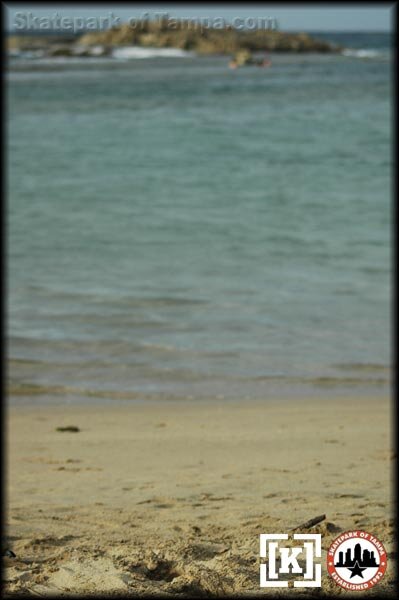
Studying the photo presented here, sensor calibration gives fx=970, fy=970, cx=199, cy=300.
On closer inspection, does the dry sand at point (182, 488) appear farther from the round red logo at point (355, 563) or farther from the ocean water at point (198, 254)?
the ocean water at point (198, 254)

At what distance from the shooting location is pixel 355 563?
3.26 meters

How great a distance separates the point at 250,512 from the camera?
14.1ft

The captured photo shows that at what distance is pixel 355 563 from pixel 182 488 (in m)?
1.64

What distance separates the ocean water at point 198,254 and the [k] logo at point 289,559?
3349 millimetres

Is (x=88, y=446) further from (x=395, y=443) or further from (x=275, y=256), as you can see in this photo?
(x=275, y=256)

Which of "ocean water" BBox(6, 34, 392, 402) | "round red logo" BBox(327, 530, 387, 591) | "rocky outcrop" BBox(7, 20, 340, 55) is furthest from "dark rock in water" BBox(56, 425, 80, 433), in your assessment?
"rocky outcrop" BBox(7, 20, 340, 55)

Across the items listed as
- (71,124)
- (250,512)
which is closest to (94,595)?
(250,512)

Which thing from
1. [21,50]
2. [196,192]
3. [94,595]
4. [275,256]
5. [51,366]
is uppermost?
[21,50]

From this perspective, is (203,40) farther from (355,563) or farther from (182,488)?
(355,563)

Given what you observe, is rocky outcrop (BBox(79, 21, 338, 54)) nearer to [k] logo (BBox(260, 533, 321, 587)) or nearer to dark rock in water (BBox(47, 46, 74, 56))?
dark rock in water (BBox(47, 46, 74, 56))

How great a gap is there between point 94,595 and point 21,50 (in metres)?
70.1

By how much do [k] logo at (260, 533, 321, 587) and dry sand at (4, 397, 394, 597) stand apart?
0.04 meters

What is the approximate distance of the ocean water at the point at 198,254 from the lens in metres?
7.55

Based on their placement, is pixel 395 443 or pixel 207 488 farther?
pixel 395 443
